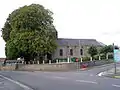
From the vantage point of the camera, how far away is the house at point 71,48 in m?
105

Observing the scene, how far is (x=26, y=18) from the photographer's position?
77.0 meters

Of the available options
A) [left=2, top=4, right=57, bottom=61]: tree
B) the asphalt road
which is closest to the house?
[left=2, top=4, right=57, bottom=61]: tree

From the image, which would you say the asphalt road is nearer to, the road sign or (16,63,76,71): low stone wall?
the road sign

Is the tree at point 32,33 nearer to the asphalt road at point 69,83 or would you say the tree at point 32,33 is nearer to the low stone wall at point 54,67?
the low stone wall at point 54,67

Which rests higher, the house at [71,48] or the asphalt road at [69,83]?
the house at [71,48]

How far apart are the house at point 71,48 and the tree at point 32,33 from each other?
81.1 ft

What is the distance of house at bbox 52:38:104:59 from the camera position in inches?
4149

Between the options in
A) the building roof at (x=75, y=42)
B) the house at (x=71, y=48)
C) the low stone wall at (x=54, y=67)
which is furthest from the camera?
the building roof at (x=75, y=42)

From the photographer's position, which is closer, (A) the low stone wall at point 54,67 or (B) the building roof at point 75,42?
(A) the low stone wall at point 54,67

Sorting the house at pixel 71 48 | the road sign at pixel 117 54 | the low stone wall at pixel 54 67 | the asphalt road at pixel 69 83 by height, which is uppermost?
the house at pixel 71 48

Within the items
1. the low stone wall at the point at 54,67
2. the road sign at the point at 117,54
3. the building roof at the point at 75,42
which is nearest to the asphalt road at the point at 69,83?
the road sign at the point at 117,54

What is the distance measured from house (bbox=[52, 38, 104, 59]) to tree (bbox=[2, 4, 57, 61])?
2473 cm

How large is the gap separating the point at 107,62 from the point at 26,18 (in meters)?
22.1

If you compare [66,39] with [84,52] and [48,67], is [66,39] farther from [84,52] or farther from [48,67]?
[48,67]
